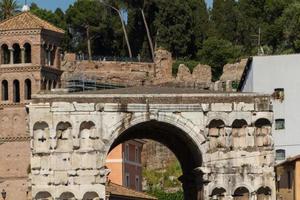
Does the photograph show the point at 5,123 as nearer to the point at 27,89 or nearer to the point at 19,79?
the point at 27,89

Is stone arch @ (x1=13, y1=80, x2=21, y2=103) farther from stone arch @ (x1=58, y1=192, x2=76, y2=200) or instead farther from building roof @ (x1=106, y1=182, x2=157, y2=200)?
stone arch @ (x1=58, y1=192, x2=76, y2=200)

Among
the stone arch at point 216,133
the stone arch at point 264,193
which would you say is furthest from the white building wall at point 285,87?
the stone arch at point 216,133

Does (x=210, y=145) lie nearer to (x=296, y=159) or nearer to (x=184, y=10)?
(x=296, y=159)

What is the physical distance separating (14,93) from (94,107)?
42.5 metres

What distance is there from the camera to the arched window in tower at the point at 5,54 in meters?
106

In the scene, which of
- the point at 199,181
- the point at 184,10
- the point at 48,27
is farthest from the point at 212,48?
the point at 199,181

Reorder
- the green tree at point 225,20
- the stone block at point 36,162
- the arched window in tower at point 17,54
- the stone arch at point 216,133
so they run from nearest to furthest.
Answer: the stone block at point 36,162 < the stone arch at point 216,133 < the arched window in tower at point 17,54 < the green tree at point 225,20

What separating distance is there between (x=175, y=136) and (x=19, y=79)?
39.6 m

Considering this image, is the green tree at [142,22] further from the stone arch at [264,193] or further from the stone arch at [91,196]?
the stone arch at [91,196]

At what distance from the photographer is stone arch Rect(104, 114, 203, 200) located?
Result: 6328 centimetres

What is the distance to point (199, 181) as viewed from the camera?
212ft

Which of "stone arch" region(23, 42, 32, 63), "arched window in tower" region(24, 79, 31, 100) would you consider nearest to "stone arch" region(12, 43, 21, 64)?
"stone arch" region(23, 42, 32, 63)

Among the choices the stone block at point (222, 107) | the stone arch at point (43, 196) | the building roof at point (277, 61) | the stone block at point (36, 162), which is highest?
the building roof at point (277, 61)

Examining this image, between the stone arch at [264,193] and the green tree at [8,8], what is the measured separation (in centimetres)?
6714
